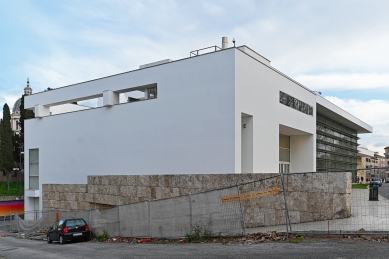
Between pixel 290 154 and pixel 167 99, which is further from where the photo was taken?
pixel 290 154

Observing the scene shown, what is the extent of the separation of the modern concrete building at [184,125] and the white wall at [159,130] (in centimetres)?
6

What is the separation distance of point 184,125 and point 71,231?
8.85 meters

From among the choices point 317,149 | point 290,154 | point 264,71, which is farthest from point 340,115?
point 264,71

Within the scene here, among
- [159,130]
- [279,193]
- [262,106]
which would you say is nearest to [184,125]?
[159,130]

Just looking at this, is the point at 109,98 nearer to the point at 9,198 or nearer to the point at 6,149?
the point at 9,198

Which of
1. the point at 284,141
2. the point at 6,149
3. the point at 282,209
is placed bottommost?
the point at 282,209

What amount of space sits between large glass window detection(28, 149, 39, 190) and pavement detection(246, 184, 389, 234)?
86.0 ft

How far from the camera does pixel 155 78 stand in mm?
25859

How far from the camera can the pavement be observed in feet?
36.3

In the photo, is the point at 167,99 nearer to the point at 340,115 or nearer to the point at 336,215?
the point at 336,215

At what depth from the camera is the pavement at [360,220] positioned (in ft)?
36.3

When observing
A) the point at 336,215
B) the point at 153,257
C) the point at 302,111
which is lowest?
the point at 153,257

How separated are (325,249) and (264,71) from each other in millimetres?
16421

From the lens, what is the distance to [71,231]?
66.2 ft
